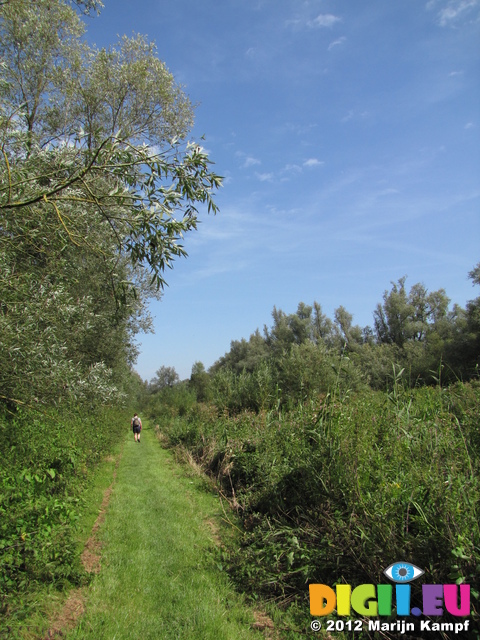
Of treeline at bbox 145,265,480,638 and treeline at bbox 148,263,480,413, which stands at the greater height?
treeline at bbox 148,263,480,413

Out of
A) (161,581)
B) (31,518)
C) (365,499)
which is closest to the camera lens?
(31,518)

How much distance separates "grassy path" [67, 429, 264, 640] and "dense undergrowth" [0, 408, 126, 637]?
0.65 metres

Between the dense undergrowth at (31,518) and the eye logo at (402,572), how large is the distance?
4.08 meters

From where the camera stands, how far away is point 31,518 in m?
4.69

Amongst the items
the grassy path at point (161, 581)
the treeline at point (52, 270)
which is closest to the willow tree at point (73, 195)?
the treeline at point (52, 270)

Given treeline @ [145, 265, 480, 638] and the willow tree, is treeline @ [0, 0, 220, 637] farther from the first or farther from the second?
treeline @ [145, 265, 480, 638]

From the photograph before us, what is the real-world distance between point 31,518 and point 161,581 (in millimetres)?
2187

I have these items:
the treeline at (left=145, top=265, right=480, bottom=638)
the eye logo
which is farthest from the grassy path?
the eye logo

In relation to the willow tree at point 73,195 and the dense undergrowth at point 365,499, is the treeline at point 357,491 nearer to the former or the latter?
the dense undergrowth at point 365,499

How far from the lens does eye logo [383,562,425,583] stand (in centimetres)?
407

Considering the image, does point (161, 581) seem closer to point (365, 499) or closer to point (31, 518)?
point (31, 518)

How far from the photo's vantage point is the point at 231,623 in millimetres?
4508

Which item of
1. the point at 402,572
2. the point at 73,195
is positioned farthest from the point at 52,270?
the point at 402,572

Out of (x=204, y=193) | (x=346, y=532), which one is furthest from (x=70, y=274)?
(x=346, y=532)
